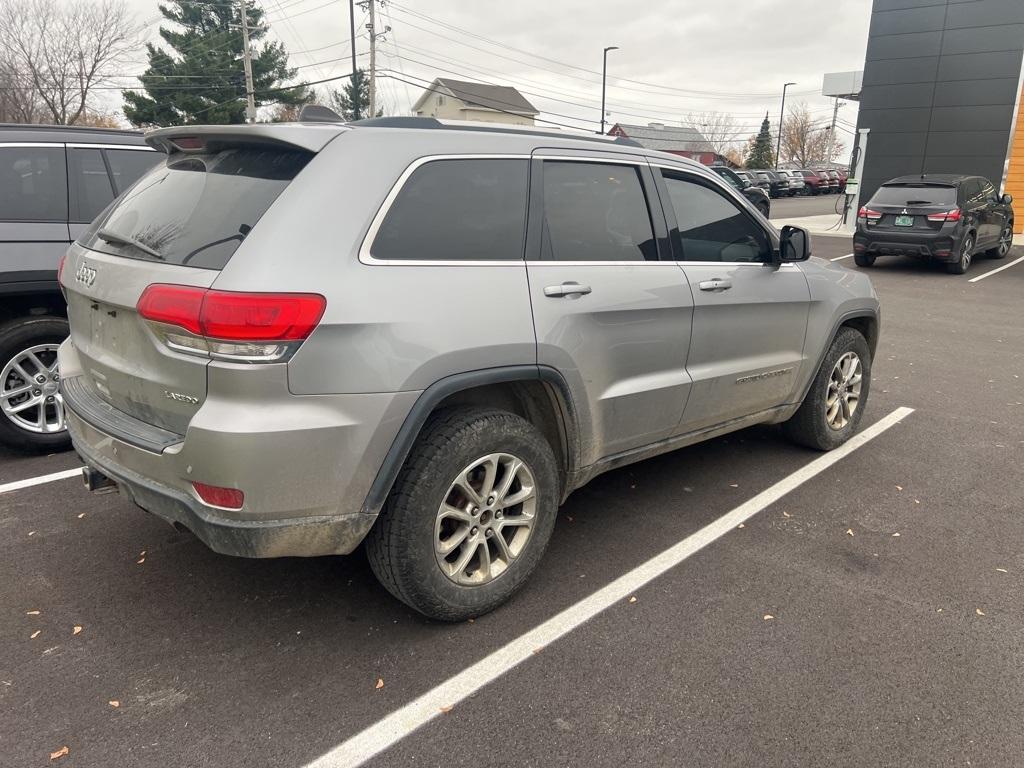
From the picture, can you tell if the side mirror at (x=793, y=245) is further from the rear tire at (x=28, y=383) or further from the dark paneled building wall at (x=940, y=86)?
the dark paneled building wall at (x=940, y=86)

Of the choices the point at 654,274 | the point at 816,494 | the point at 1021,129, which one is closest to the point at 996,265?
the point at 1021,129

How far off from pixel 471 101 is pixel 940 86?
163 ft

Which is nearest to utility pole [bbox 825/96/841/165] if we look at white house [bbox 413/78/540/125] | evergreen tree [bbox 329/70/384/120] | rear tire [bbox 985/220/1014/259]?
white house [bbox 413/78/540/125]

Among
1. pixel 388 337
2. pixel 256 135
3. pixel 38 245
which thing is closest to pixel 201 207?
pixel 256 135

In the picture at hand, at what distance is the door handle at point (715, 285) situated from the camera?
3617 millimetres

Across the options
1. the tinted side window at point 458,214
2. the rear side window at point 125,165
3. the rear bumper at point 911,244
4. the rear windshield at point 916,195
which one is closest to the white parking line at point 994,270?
the rear bumper at point 911,244

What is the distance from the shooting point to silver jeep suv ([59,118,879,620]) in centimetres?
235

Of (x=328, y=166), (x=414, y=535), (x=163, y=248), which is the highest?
(x=328, y=166)

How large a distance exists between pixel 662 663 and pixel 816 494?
1.95 metres

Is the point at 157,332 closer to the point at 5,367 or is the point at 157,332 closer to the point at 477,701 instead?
the point at 477,701

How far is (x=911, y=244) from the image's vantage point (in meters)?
13.2

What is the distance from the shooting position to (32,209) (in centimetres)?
436

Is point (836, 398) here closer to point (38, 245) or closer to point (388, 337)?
point (388, 337)

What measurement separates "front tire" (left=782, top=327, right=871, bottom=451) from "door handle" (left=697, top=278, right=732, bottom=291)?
1.22m
